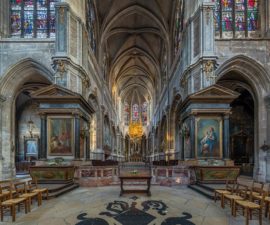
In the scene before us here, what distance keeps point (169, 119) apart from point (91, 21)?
1223cm

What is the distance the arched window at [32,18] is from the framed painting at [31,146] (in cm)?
1249

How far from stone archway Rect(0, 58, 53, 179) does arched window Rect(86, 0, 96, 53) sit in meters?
6.51

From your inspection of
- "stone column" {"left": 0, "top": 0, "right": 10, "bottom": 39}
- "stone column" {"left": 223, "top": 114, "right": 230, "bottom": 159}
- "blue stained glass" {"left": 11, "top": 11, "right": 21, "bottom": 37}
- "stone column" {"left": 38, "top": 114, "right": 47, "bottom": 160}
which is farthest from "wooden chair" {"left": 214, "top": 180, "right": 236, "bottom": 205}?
"blue stained glass" {"left": 11, "top": 11, "right": 21, "bottom": 37}

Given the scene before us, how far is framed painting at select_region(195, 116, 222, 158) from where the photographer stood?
1403 centimetres

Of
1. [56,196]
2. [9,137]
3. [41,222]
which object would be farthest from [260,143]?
[9,137]

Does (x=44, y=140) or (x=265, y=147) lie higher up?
(x=44, y=140)

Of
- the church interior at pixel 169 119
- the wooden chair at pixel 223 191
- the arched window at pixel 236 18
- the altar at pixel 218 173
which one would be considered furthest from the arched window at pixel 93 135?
the wooden chair at pixel 223 191

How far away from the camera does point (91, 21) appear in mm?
25219

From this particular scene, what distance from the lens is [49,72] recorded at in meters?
18.8

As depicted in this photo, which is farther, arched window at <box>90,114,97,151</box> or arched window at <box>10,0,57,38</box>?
arched window at <box>90,114,97,151</box>

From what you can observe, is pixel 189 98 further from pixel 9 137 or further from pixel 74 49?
pixel 9 137

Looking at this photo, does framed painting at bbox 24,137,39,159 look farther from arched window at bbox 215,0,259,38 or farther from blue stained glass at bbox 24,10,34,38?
arched window at bbox 215,0,259,38

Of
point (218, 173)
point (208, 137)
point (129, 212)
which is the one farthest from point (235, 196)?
point (208, 137)

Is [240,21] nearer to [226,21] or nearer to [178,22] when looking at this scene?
[226,21]
